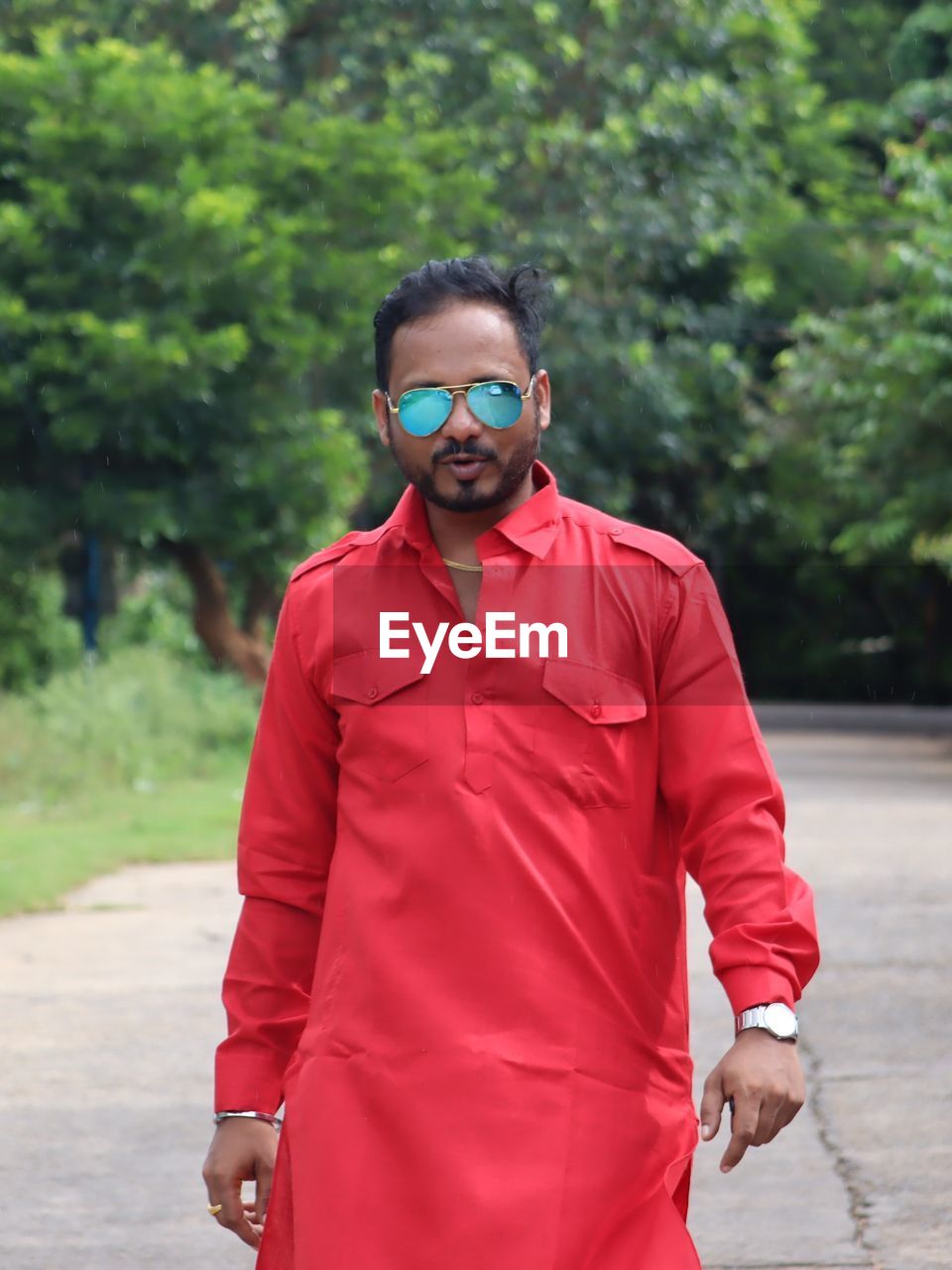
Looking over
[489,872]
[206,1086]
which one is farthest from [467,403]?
[206,1086]

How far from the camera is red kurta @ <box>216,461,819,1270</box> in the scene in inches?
112

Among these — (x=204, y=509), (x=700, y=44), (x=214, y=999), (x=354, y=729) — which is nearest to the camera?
(x=354, y=729)

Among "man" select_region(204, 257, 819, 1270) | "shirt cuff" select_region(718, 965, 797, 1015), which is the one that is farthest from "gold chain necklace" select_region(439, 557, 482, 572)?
A: "shirt cuff" select_region(718, 965, 797, 1015)

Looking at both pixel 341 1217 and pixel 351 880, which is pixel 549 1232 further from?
pixel 351 880

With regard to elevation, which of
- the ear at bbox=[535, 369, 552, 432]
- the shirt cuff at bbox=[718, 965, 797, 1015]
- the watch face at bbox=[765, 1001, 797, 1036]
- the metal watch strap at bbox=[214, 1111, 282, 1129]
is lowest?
the metal watch strap at bbox=[214, 1111, 282, 1129]

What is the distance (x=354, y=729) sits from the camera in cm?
299

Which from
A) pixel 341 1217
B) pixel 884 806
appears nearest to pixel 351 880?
pixel 341 1217

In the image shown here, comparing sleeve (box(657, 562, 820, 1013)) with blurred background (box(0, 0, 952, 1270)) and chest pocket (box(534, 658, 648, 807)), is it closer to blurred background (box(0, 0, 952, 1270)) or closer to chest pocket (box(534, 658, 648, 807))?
chest pocket (box(534, 658, 648, 807))

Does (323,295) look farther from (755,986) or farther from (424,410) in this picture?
(755,986)

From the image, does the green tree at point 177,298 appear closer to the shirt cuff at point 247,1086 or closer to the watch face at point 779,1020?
the shirt cuff at point 247,1086

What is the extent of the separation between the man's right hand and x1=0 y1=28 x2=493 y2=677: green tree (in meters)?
16.3

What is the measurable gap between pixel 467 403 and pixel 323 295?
19.4 meters

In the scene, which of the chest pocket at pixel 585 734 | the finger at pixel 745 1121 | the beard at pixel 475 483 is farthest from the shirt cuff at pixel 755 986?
the beard at pixel 475 483

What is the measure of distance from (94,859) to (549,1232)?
10.00 m
